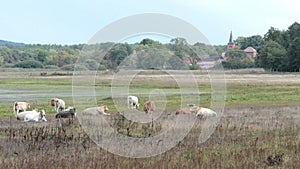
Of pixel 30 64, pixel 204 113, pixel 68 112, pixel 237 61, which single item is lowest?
pixel 204 113

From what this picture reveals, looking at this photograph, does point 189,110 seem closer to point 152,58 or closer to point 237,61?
point 152,58

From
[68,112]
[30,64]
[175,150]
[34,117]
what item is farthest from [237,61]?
[175,150]

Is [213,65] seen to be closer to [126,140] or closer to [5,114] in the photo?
[126,140]

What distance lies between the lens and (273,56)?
11750 centimetres

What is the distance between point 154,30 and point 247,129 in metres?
6.21

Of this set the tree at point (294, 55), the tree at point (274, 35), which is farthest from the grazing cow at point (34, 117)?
the tree at point (274, 35)

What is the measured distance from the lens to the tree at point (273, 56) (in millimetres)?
117069

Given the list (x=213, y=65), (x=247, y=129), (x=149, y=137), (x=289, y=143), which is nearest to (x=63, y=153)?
(x=149, y=137)

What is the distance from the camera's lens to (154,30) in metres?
15.6

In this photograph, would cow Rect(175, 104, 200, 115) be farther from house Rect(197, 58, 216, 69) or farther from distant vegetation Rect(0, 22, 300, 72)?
house Rect(197, 58, 216, 69)

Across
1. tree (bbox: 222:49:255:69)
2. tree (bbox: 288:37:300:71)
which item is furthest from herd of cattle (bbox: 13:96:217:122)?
tree (bbox: 222:49:255:69)

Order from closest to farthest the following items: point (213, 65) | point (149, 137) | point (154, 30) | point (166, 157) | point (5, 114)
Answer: point (166, 157)
point (154, 30)
point (149, 137)
point (213, 65)
point (5, 114)

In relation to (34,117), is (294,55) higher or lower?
higher

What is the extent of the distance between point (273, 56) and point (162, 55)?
9830cm
